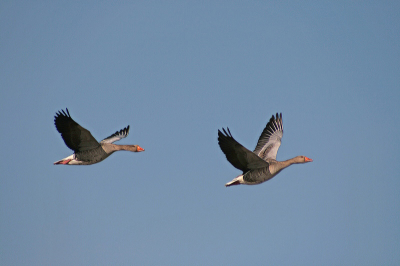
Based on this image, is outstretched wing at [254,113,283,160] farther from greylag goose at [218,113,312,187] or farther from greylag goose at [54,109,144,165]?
greylag goose at [54,109,144,165]

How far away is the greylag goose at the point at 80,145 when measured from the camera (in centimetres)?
1923

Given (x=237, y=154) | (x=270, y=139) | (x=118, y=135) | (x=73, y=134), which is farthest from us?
(x=118, y=135)

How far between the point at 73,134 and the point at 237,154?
20.1 ft

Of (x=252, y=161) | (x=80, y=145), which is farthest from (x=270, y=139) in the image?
(x=80, y=145)

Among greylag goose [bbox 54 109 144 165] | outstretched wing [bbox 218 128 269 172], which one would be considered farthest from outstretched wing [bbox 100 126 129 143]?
outstretched wing [bbox 218 128 269 172]

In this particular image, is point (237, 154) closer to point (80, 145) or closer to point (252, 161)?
point (252, 161)

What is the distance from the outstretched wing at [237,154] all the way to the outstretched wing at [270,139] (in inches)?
81.1

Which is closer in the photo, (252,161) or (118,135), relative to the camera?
(252,161)

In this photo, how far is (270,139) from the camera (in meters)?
21.5

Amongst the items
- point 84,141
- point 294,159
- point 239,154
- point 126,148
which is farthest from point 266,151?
point 84,141

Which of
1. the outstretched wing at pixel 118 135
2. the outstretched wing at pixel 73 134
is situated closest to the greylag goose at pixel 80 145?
the outstretched wing at pixel 73 134

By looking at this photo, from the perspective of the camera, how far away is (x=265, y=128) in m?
22.0

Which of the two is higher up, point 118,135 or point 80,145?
point 118,135

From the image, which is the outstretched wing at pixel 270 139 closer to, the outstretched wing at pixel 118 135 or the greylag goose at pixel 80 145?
the greylag goose at pixel 80 145
